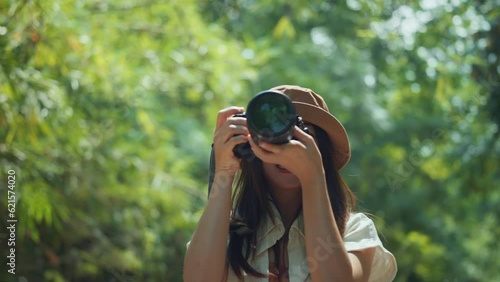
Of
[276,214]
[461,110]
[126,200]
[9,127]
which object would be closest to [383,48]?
[461,110]

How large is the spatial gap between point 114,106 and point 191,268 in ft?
14.8

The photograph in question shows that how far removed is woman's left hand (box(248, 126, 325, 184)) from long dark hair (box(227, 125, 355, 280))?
18 cm

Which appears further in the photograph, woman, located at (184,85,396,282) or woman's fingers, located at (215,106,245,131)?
woman's fingers, located at (215,106,245,131)

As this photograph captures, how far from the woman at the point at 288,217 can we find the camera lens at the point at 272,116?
0.03m

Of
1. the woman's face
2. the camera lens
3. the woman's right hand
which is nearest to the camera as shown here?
the camera lens

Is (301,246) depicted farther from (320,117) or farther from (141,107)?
(141,107)

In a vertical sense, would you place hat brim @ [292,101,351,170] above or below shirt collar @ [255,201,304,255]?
above

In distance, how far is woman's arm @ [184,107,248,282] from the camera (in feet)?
7.06

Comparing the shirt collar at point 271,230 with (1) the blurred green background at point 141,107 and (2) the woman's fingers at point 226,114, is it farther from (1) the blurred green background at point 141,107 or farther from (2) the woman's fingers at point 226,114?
(1) the blurred green background at point 141,107

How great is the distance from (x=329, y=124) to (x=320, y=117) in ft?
0.09

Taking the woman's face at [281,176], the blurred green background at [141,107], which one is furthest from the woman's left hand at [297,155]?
the blurred green background at [141,107]

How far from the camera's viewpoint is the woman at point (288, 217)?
2.13 meters

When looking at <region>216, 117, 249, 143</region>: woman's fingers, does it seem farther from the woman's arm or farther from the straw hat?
the straw hat

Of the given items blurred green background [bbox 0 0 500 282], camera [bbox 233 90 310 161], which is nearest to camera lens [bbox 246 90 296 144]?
camera [bbox 233 90 310 161]
